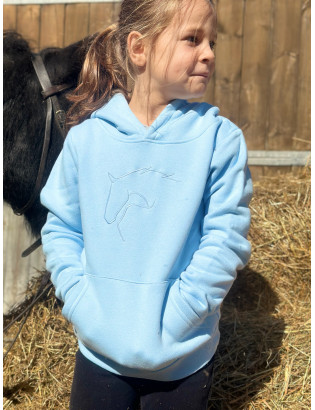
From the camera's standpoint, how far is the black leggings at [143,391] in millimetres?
1485

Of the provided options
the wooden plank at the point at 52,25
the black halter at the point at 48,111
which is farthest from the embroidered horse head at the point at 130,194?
the wooden plank at the point at 52,25

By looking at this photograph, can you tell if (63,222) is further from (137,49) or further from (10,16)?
(10,16)

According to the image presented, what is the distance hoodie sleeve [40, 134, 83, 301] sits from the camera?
153 centimetres

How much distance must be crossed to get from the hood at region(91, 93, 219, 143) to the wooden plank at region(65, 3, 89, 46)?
219 centimetres

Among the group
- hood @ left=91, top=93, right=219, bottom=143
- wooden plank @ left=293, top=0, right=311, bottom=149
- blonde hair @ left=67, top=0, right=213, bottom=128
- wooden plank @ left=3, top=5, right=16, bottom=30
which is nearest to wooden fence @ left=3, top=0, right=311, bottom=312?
wooden plank @ left=293, top=0, right=311, bottom=149

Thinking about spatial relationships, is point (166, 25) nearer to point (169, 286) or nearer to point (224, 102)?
point (169, 286)

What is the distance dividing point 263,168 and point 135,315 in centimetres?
229

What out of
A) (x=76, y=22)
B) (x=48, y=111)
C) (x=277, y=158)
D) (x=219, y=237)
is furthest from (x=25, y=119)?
(x=277, y=158)

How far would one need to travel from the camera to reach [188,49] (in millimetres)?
1479

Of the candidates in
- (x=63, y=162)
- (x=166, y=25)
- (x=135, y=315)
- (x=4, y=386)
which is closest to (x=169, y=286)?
(x=135, y=315)

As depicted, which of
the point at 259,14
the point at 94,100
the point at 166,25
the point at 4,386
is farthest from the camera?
the point at 259,14

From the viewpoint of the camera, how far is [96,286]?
1.46 m

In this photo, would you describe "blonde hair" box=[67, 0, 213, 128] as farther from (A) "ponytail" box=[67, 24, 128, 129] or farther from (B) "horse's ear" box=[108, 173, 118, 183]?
(B) "horse's ear" box=[108, 173, 118, 183]

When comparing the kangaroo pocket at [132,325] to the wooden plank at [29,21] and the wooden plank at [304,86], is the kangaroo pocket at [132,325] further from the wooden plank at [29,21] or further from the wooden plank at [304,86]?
the wooden plank at [29,21]
